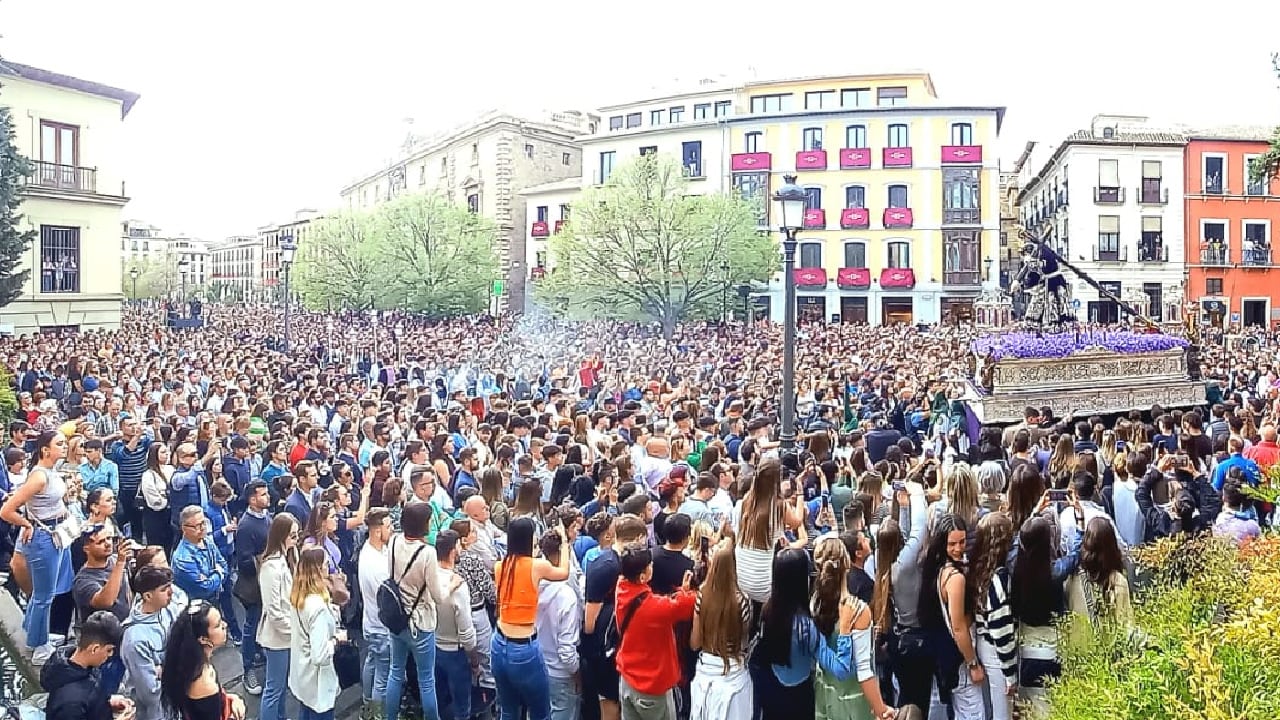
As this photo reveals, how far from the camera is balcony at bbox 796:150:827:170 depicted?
46.8 metres

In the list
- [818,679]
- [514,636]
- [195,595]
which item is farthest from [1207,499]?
[195,595]

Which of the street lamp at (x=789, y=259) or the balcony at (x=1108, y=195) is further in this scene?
the balcony at (x=1108, y=195)

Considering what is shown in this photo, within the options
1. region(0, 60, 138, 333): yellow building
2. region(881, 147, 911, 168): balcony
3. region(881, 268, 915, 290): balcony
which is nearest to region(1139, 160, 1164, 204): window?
region(881, 147, 911, 168): balcony

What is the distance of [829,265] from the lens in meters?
47.4

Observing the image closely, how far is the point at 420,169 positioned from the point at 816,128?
2907 cm

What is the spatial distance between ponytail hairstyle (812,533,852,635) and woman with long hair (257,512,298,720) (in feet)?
9.22

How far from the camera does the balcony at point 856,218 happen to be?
153 ft

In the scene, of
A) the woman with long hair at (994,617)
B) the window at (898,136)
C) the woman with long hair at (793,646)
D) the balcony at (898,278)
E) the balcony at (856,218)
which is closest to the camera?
the woman with long hair at (793,646)

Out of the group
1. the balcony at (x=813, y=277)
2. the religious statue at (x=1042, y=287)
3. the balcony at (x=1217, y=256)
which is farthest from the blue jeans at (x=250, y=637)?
the balcony at (x=1217, y=256)

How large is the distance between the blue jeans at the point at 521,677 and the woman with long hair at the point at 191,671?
1429 mm

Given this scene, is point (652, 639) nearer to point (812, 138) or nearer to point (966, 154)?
point (966, 154)

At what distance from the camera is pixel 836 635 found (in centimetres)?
495

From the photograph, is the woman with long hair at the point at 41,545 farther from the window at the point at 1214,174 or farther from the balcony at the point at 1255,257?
the balcony at the point at 1255,257

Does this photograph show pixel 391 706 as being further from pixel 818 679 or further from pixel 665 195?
pixel 665 195
